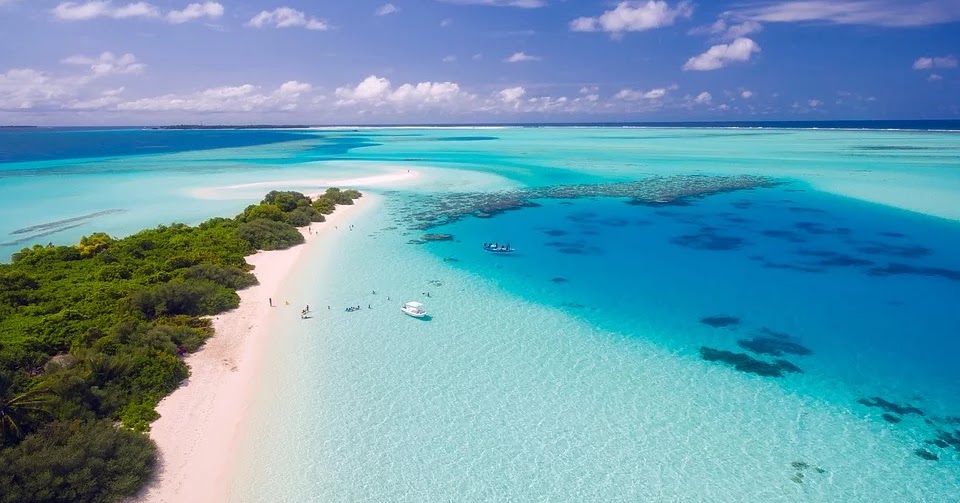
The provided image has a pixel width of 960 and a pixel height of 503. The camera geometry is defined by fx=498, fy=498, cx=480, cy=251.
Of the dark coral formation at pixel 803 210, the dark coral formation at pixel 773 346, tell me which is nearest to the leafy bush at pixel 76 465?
the dark coral formation at pixel 773 346

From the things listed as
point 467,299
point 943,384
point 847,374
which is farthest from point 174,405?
point 943,384

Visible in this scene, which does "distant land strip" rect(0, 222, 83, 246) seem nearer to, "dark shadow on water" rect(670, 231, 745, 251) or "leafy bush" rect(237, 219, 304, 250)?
"leafy bush" rect(237, 219, 304, 250)

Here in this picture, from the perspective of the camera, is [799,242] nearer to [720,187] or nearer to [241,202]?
[720,187]

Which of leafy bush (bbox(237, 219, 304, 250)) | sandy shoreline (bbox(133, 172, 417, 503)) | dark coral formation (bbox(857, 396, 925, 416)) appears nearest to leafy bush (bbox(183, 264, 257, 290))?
sandy shoreline (bbox(133, 172, 417, 503))

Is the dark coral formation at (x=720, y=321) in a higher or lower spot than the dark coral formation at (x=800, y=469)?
higher

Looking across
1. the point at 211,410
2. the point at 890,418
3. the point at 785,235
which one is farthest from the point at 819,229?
the point at 211,410

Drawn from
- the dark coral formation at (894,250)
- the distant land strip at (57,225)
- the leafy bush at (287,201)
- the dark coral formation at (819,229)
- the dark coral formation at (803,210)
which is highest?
the leafy bush at (287,201)

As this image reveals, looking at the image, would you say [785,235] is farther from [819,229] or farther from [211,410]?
[211,410]

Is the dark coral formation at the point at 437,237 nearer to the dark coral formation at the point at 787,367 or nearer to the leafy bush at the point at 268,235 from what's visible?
the leafy bush at the point at 268,235
